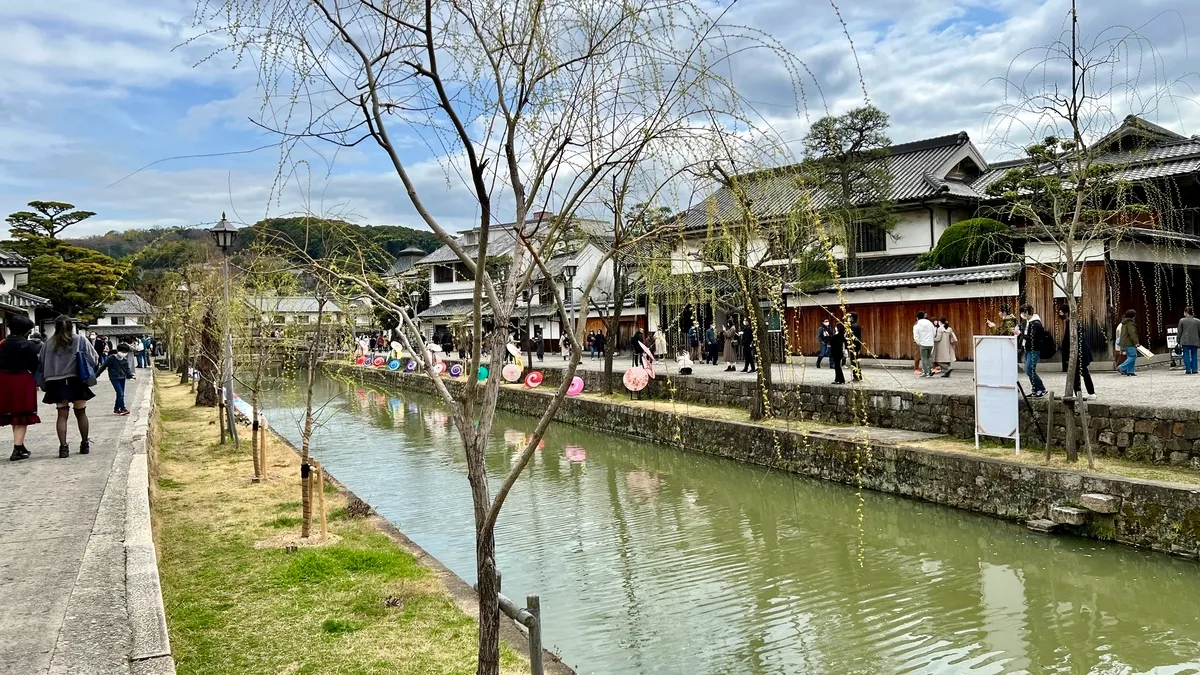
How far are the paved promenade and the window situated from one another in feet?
75.5

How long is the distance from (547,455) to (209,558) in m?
9.94

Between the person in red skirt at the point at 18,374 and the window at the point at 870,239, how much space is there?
23179mm

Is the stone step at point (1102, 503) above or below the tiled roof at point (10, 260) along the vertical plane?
below

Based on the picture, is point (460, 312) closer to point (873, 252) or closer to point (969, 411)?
point (873, 252)

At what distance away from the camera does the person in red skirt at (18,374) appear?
29.6 feet

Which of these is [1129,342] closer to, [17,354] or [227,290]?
[227,290]

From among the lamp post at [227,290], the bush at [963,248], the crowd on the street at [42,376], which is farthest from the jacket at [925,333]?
the crowd on the street at [42,376]

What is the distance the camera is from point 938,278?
2020 centimetres

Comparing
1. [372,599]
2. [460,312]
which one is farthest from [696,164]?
[460,312]

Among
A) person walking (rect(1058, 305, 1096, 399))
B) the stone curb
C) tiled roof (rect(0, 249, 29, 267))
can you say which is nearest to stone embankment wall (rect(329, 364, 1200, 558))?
person walking (rect(1058, 305, 1096, 399))

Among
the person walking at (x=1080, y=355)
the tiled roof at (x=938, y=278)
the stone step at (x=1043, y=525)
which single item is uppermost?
the tiled roof at (x=938, y=278)

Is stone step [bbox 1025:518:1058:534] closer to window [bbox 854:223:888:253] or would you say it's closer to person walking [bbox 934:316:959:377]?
person walking [bbox 934:316:959:377]

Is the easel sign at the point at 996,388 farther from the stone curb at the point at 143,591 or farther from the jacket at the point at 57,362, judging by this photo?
the jacket at the point at 57,362

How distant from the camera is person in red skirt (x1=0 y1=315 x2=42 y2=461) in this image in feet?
29.6
